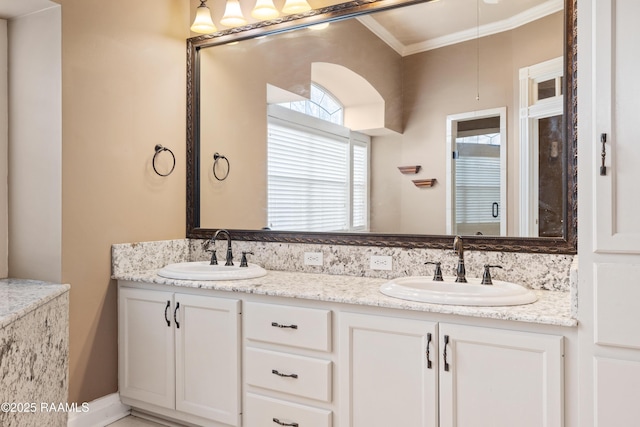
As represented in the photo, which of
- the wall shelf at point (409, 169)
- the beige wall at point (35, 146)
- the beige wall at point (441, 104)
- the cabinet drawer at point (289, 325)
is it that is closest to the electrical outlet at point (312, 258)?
the beige wall at point (441, 104)

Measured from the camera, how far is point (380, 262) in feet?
7.81

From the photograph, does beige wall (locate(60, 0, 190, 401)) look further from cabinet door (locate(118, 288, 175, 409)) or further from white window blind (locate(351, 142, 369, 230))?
white window blind (locate(351, 142, 369, 230))

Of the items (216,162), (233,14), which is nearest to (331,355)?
(216,162)

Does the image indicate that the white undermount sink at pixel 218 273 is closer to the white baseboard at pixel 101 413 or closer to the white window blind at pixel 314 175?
the white window blind at pixel 314 175

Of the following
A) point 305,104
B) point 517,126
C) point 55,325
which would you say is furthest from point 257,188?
point 517,126

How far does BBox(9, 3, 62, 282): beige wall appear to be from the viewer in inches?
89.4

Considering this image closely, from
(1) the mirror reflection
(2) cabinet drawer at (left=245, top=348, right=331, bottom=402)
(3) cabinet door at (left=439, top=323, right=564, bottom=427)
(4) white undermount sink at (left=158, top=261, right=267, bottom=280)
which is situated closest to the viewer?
(3) cabinet door at (left=439, top=323, right=564, bottom=427)

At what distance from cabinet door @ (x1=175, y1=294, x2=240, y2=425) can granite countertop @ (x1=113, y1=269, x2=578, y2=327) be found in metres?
0.12

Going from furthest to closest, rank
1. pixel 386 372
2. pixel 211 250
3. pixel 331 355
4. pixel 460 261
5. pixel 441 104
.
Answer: pixel 211 250 → pixel 441 104 → pixel 460 261 → pixel 331 355 → pixel 386 372

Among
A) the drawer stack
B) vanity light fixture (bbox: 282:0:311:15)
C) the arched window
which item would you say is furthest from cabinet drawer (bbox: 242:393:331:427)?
vanity light fixture (bbox: 282:0:311:15)

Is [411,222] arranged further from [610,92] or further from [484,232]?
[610,92]

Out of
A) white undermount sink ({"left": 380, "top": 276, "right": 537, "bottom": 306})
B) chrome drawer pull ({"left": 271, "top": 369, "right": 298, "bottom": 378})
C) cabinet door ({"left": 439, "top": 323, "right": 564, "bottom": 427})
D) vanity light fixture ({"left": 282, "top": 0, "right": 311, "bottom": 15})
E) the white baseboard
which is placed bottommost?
→ the white baseboard

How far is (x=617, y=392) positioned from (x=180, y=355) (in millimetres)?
1906

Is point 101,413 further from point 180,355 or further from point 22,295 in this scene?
point 22,295
